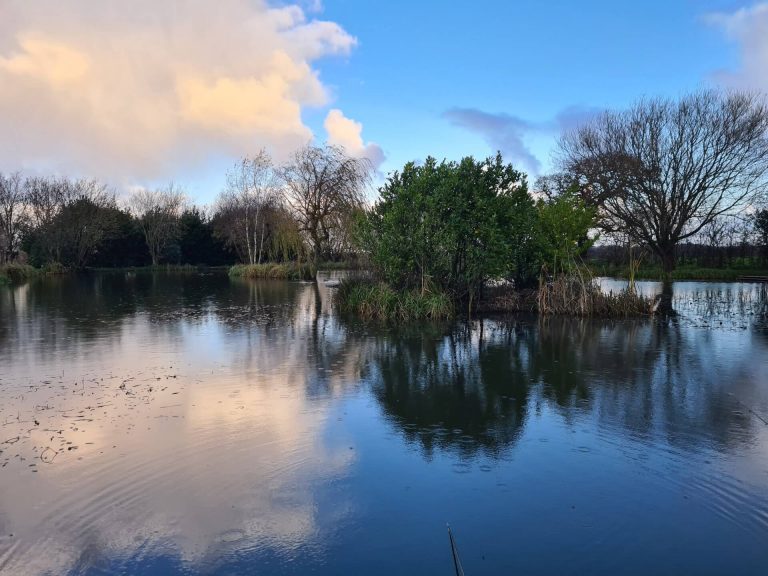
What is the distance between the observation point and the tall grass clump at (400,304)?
15.4m

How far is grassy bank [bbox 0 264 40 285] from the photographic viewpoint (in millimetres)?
31741

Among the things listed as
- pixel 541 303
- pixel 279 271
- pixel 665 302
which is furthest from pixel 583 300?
pixel 279 271

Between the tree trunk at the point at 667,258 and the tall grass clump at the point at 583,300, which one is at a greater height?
Result: the tree trunk at the point at 667,258

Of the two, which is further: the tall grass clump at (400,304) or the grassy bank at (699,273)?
the grassy bank at (699,273)

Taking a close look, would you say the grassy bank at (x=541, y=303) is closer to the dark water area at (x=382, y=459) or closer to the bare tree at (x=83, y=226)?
the dark water area at (x=382, y=459)

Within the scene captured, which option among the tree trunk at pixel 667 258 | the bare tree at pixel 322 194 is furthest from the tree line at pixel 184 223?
the tree trunk at pixel 667 258

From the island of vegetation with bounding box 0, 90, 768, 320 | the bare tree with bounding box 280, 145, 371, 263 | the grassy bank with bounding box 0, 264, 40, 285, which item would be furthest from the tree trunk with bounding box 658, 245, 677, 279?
the grassy bank with bounding box 0, 264, 40, 285

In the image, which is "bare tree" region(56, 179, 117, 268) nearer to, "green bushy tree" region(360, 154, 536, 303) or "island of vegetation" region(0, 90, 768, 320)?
"island of vegetation" region(0, 90, 768, 320)

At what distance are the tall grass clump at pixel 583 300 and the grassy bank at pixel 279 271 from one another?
64.2 ft

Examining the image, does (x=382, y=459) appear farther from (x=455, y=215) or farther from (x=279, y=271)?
(x=279, y=271)

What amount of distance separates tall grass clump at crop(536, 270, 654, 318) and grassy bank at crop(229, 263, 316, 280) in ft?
64.2

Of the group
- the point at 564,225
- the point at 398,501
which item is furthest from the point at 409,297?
the point at 398,501

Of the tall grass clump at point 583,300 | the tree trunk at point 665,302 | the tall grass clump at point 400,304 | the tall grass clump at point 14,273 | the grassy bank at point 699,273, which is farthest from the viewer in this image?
the tall grass clump at point 14,273

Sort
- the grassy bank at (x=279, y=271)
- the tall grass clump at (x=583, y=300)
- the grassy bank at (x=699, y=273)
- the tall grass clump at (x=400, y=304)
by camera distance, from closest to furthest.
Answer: the tall grass clump at (x=400, y=304)
the tall grass clump at (x=583, y=300)
the grassy bank at (x=699, y=273)
the grassy bank at (x=279, y=271)
